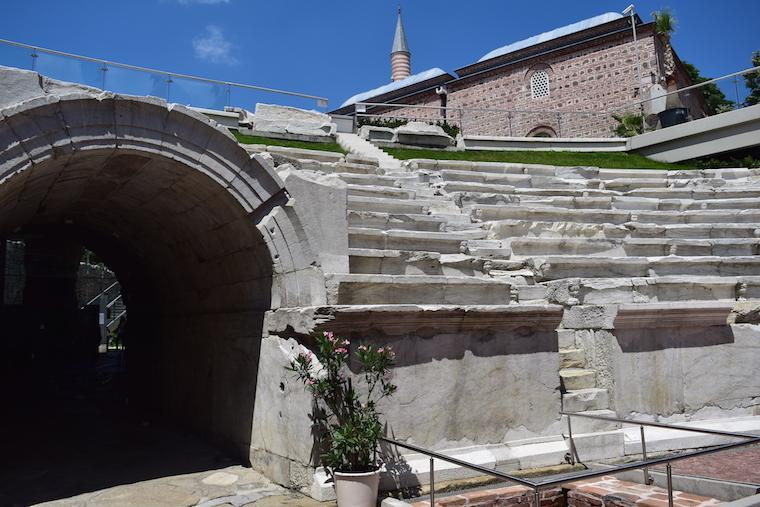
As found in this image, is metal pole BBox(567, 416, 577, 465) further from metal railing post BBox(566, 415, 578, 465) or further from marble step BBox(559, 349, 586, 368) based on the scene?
marble step BBox(559, 349, 586, 368)

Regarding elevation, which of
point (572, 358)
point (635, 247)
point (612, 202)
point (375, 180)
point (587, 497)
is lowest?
point (587, 497)

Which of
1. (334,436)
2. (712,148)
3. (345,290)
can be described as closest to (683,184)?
(712,148)

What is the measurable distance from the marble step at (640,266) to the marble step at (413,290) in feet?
5.99

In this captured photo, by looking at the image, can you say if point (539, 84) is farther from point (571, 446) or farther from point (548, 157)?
point (571, 446)

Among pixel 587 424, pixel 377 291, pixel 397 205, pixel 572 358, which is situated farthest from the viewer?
pixel 397 205

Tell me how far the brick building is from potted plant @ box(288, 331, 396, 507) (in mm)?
16393

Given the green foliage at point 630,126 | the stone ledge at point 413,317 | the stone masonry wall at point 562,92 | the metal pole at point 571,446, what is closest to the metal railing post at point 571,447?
the metal pole at point 571,446

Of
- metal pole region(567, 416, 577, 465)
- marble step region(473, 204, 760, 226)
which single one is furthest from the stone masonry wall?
metal pole region(567, 416, 577, 465)

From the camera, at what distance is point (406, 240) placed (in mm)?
7953

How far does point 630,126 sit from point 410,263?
16850mm

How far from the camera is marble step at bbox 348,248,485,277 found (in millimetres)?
6824

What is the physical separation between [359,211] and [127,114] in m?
3.60

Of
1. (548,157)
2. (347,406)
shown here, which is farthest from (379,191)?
(548,157)

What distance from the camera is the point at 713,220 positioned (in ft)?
37.8
